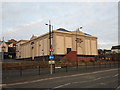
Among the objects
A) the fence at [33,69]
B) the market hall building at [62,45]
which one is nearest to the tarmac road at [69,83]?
the fence at [33,69]

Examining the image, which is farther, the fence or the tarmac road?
the fence

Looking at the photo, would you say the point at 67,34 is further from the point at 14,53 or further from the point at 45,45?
the point at 14,53

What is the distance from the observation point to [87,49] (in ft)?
285

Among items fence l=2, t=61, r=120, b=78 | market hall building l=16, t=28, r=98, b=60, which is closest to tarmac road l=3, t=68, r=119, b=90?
fence l=2, t=61, r=120, b=78

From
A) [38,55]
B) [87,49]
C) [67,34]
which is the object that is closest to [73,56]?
[67,34]

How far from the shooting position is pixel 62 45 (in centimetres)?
7631

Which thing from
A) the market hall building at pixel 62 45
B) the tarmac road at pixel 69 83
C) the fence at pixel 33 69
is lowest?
the fence at pixel 33 69

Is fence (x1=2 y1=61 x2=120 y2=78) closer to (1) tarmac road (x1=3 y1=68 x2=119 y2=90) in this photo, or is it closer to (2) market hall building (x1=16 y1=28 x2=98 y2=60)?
(1) tarmac road (x1=3 y1=68 x2=119 y2=90)

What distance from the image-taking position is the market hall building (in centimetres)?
7444

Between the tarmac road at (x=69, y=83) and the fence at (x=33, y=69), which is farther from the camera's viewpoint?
the fence at (x=33, y=69)

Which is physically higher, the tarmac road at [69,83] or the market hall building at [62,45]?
the market hall building at [62,45]

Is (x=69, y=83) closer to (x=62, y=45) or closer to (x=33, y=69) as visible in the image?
(x=33, y=69)

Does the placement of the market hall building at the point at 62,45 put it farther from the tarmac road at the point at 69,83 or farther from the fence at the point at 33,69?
the tarmac road at the point at 69,83

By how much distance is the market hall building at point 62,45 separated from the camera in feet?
244
